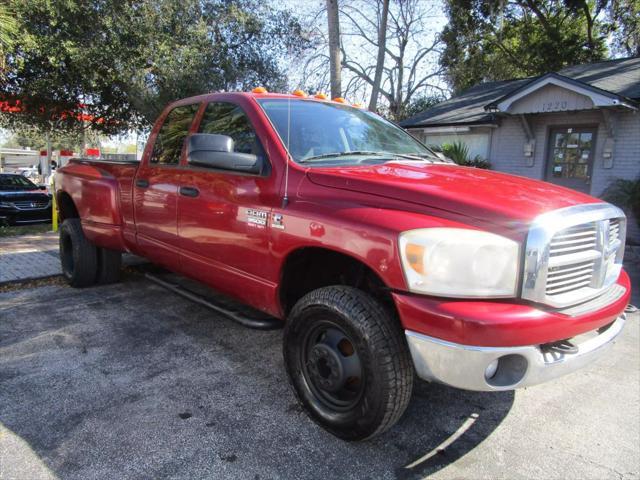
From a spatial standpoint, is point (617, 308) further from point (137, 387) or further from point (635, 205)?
point (635, 205)

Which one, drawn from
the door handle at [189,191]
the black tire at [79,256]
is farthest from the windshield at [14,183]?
the door handle at [189,191]

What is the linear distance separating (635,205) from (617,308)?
7.95 meters

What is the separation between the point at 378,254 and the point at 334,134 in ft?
4.57

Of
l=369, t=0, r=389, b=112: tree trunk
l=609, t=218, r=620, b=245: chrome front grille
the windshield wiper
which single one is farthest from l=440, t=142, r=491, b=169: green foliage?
l=609, t=218, r=620, b=245: chrome front grille

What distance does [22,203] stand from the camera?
472 inches

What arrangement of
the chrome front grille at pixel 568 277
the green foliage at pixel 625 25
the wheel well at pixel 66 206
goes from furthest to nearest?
the green foliage at pixel 625 25, the wheel well at pixel 66 206, the chrome front grille at pixel 568 277

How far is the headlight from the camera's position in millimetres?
2115

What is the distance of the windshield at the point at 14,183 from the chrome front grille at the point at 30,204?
2.34ft

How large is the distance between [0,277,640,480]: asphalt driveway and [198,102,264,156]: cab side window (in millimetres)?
1590

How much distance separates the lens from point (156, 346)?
383 cm

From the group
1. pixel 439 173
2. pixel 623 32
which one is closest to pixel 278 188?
pixel 439 173

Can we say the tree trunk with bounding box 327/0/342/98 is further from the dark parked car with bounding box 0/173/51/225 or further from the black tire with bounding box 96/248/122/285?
the dark parked car with bounding box 0/173/51/225

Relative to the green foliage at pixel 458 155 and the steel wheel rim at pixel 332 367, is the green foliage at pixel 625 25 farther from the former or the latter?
the steel wheel rim at pixel 332 367

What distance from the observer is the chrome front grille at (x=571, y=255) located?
2121 millimetres
